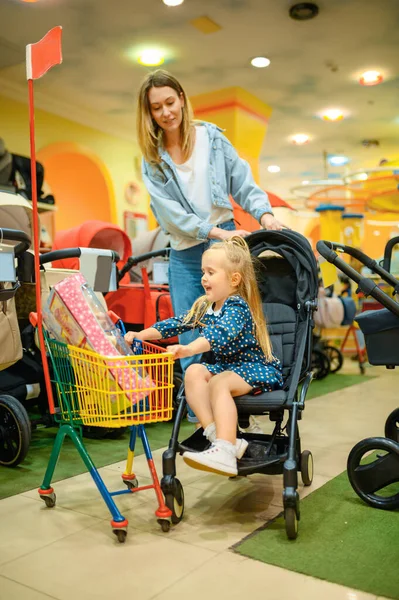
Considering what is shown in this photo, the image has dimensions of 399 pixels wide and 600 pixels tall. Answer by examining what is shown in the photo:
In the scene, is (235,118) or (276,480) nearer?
(276,480)

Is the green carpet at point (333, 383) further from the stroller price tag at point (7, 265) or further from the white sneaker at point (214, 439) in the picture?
the stroller price tag at point (7, 265)

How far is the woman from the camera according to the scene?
7.68 ft

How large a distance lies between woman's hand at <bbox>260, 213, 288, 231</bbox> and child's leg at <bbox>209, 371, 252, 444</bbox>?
662 millimetres

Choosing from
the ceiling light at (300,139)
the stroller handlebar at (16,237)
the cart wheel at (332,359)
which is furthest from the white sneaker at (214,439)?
the ceiling light at (300,139)

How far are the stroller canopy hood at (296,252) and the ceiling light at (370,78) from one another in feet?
15.1

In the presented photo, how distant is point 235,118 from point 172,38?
1465mm

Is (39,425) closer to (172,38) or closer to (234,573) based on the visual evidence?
(234,573)

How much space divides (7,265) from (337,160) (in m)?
8.51

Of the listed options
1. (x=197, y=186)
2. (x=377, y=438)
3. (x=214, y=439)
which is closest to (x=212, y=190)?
(x=197, y=186)

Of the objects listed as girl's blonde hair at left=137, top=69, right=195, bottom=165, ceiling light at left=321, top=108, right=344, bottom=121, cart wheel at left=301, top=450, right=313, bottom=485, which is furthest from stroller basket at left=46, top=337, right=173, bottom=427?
ceiling light at left=321, top=108, right=344, bottom=121

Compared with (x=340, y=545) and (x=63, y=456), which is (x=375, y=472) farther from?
(x=63, y=456)

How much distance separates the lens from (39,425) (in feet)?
8.84

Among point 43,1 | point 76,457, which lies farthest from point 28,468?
point 43,1

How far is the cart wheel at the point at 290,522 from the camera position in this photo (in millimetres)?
1714
